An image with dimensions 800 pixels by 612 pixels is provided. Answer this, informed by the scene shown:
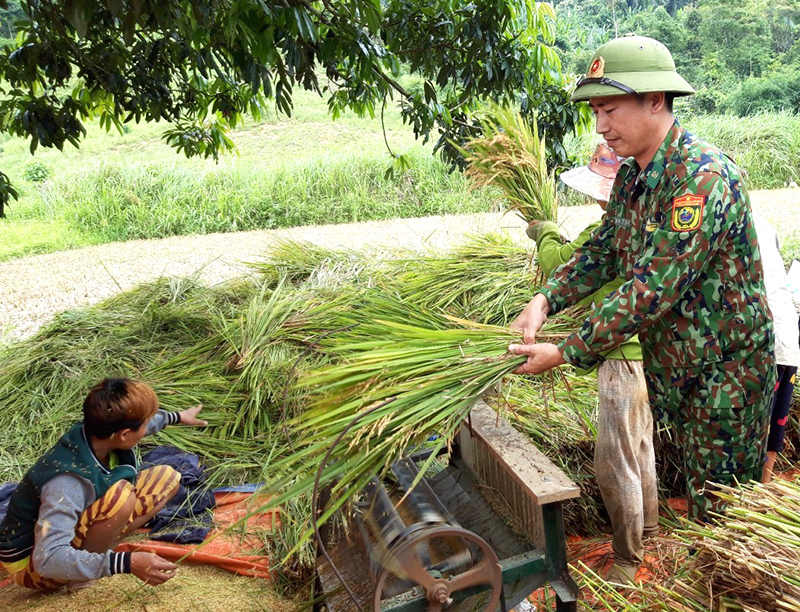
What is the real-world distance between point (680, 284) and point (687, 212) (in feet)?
Result: 0.53

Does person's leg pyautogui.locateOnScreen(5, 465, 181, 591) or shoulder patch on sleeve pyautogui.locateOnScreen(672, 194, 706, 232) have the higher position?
shoulder patch on sleeve pyautogui.locateOnScreen(672, 194, 706, 232)

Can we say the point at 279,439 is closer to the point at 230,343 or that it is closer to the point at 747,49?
the point at 230,343

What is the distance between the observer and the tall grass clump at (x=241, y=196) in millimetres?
10250

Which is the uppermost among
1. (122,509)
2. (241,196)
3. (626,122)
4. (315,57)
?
Result: (315,57)

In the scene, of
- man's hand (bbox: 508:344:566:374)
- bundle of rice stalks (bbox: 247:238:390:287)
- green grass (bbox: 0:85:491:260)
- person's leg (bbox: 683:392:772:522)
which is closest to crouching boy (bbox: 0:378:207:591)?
man's hand (bbox: 508:344:566:374)

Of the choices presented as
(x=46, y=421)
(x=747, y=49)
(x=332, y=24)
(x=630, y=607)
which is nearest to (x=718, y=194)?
(x=630, y=607)

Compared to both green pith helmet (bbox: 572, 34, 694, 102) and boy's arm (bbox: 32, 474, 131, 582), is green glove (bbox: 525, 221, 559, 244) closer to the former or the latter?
green pith helmet (bbox: 572, 34, 694, 102)

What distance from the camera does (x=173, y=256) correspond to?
28.1 feet

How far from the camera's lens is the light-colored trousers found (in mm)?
2123

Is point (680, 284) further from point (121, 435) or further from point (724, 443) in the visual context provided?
point (121, 435)

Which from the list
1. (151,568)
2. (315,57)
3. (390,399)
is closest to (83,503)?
(151,568)

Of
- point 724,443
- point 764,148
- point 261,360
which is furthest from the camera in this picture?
point 764,148

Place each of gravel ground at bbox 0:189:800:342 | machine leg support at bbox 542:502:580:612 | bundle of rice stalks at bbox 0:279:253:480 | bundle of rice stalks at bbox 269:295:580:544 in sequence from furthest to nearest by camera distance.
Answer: gravel ground at bbox 0:189:800:342, bundle of rice stalks at bbox 0:279:253:480, machine leg support at bbox 542:502:580:612, bundle of rice stalks at bbox 269:295:580:544

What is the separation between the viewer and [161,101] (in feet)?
10.6
